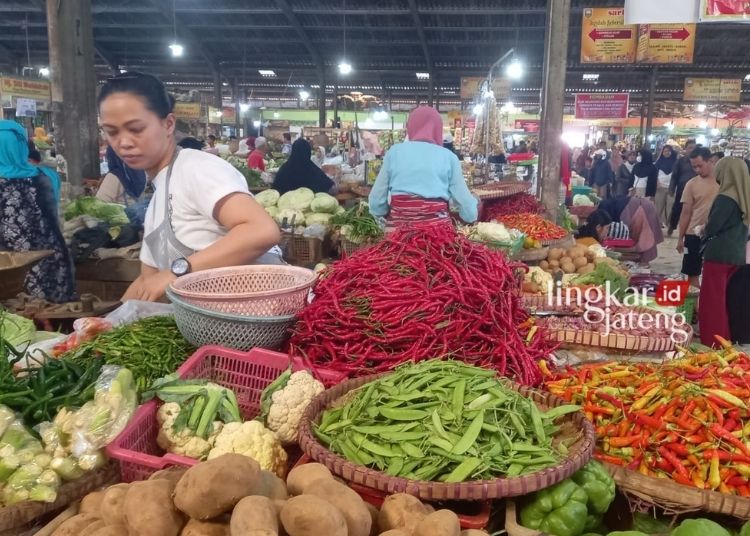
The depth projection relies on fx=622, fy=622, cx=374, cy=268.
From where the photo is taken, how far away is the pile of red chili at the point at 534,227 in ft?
21.9

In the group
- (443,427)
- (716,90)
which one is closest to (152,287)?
(443,427)

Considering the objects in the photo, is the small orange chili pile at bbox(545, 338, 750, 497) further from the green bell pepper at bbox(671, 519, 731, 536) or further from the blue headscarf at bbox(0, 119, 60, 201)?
→ the blue headscarf at bbox(0, 119, 60, 201)

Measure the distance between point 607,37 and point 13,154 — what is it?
1063cm

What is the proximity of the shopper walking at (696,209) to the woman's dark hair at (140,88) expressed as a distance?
24.7 feet

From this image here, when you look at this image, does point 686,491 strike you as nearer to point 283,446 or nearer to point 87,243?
point 283,446

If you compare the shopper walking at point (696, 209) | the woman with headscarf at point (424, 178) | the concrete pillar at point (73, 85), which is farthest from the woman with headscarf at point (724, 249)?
the concrete pillar at point (73, 85)

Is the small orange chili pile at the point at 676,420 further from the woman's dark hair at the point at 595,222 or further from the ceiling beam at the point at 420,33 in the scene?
the ceiling beam at the point at 420,33

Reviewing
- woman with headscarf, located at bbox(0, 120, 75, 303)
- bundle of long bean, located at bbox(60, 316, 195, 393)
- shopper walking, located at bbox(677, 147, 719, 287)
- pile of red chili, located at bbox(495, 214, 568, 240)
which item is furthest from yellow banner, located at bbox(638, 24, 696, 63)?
bundle of long bean, located at bbox(60, 316, 195, 393)

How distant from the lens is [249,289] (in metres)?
2.64

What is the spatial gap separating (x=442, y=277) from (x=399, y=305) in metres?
0.24

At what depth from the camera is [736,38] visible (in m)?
17.2

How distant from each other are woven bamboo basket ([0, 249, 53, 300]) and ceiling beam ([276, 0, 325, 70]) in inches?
520

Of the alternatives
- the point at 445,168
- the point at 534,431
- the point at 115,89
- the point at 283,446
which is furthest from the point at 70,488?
the point at 445,168

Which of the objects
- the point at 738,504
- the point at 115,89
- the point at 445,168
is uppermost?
the point at 115,89
